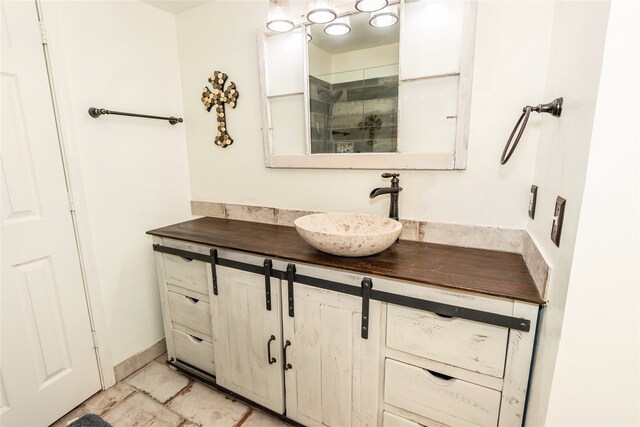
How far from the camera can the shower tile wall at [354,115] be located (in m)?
1.40

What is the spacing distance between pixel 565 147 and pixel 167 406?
1.97 meters

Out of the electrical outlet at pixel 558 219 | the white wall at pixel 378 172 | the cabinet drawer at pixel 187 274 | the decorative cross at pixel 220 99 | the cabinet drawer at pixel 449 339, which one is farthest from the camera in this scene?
the decorative cross at pixel 220 99

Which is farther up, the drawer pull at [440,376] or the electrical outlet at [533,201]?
the electrical outlet at [533,201]

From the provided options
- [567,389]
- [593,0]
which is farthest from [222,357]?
[593,0]

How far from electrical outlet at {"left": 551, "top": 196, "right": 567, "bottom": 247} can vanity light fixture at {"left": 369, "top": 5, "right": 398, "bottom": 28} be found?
3.28ft

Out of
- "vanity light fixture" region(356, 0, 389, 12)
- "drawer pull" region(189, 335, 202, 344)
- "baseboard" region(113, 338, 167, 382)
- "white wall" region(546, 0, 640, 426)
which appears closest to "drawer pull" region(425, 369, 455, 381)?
"white wall" region(546, 0, 640, 426)

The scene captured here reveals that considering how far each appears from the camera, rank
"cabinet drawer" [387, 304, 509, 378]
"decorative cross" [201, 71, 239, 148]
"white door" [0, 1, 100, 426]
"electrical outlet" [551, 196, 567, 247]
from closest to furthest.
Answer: "electrical outlet" [551, 196, 567, 247]
"cabinet drawer" [387, 304, 509, 378]
"white door" [0, 1, 100, 426]
"decorative cross" [201, 71, 239, 148]

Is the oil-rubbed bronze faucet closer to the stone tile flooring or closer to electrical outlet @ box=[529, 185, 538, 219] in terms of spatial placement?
electrical outlet @ box=[529, 185, 538, 219]

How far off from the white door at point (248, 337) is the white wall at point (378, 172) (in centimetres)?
55

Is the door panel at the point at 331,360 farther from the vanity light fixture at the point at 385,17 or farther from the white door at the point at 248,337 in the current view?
the vanity light fixture at the point at 385,17

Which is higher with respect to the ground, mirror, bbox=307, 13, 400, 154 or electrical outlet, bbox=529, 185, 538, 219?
mirror, bbox=307, 13, 400, 154

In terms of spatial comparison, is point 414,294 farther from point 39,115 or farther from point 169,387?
point 39,115

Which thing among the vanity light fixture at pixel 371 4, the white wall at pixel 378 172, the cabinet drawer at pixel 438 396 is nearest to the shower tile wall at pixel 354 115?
the white wall at pixel 378 172

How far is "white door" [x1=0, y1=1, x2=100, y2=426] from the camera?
124 centimetres
